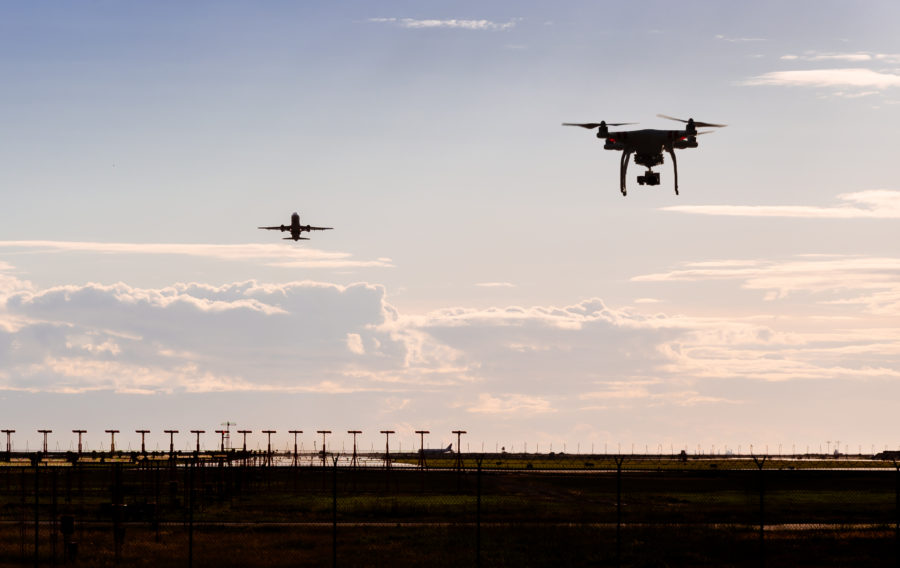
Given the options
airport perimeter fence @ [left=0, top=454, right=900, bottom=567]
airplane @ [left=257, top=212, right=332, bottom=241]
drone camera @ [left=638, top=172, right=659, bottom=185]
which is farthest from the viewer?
airplane @ [left=257, top=212, right=332, bottom=241]

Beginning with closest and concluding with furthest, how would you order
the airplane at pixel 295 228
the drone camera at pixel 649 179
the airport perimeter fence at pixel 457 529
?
the airport perimeter fence at pixel 457 529, the drone camera at pixel 649 179, the airplane at pixel 295 228

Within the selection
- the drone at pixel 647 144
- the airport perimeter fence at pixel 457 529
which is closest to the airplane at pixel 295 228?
the airport perimeter fence at pixel 457 529

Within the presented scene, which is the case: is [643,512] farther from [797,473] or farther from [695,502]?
[797,473]

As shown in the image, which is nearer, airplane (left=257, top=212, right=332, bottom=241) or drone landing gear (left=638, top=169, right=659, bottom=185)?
drone landing gear (left=638, top=169, right=659, bottom=185)

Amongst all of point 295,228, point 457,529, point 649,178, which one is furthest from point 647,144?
point 295,228

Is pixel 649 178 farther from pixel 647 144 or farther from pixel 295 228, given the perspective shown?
pixel 295 228

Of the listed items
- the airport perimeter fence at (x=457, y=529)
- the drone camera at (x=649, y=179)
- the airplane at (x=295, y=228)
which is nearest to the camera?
the airport perimeter fence at (x=457, y=529)

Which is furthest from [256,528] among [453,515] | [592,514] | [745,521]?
[745,521]

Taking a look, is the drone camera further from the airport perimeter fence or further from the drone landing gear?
the airport perimeter fence

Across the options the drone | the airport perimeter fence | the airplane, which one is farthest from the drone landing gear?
the airplane

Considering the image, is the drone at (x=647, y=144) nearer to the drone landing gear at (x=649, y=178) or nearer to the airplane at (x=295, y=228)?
the drone landing gear at (x=649, y=178)

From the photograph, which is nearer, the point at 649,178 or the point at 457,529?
the point at 457,529
